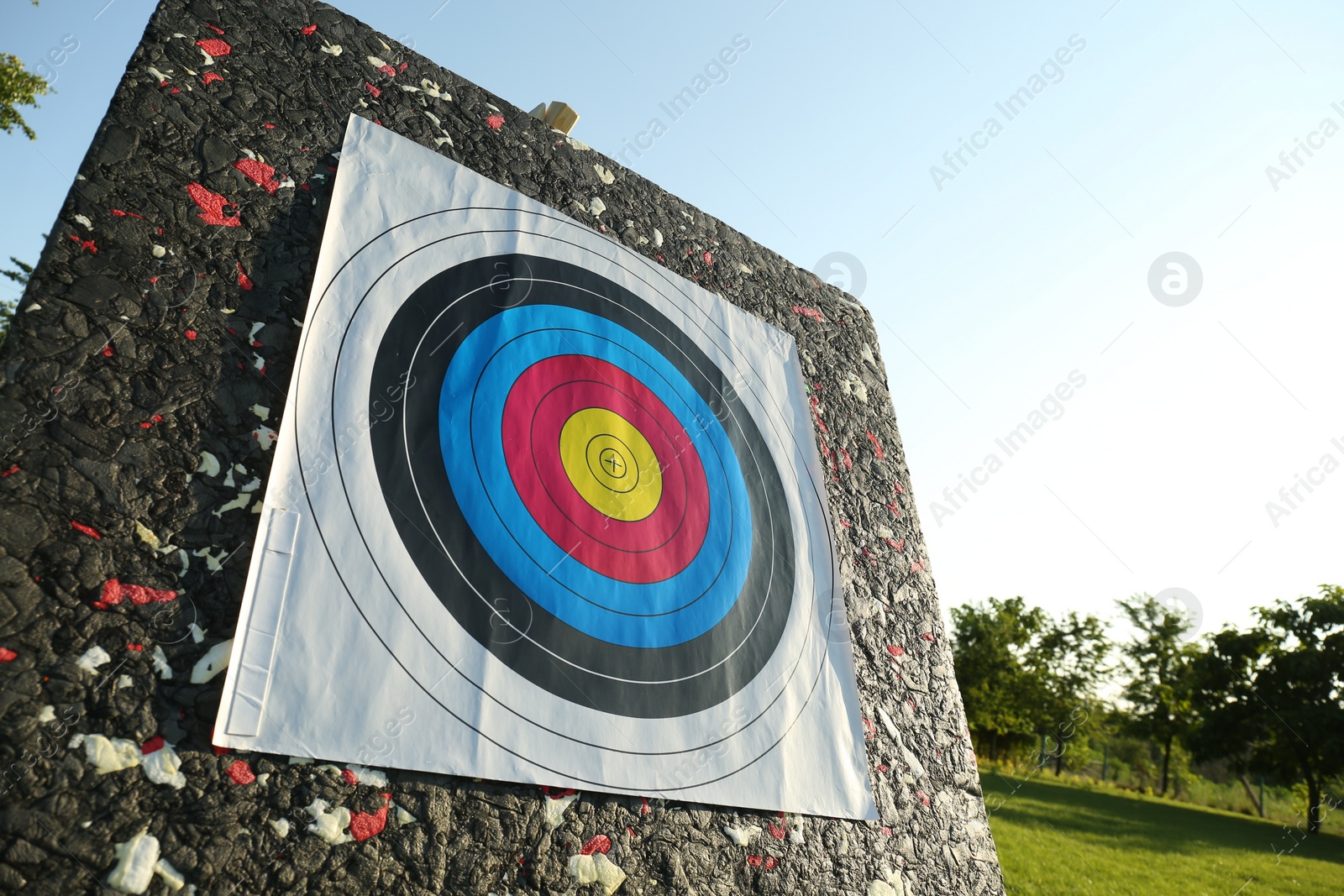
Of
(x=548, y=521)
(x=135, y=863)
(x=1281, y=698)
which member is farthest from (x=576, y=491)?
(x=1281, y=698)

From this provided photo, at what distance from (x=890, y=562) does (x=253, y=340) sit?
1.73 metres

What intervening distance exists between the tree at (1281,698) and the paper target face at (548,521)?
42.4 feet

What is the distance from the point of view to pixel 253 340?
3.67 feet

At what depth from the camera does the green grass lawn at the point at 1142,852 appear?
4.19 metres

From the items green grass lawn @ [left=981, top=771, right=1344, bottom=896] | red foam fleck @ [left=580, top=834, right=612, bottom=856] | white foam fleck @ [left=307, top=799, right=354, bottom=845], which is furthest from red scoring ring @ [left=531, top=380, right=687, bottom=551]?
A: green grass lawn @ [left=981, top=771, right=1344, bottom=896]

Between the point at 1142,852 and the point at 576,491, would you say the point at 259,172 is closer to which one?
the point at 576,491

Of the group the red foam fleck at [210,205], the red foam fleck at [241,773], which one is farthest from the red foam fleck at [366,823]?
the red foam fleck at [210,205]

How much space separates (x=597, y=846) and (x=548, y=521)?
580 mm

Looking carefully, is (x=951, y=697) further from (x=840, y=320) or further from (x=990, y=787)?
(x=990, y=787)

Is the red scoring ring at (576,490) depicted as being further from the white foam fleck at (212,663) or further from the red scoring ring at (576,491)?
the white foam fleck at (212,663)

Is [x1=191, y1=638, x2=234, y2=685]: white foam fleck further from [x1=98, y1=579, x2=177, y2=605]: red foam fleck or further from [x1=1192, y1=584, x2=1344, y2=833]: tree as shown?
[x1=1192, y1=584, x2=1344, y2=833]: tree

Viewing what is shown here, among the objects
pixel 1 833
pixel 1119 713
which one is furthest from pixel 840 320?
pixel 1119 713

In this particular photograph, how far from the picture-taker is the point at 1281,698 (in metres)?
11.2

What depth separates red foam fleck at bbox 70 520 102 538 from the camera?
2.95ft
